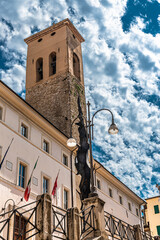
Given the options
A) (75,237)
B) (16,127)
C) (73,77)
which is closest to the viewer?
(75,237)

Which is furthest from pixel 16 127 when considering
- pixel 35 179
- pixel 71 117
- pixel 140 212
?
pixel 140 212

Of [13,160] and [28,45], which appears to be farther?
[28,45]

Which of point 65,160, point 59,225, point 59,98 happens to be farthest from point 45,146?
point 59,98

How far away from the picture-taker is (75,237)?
971cm

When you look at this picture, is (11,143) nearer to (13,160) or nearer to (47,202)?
(13,160)

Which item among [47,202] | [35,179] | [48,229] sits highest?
[35,179]

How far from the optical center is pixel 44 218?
8.79 metres

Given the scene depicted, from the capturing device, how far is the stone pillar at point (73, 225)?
973 cm

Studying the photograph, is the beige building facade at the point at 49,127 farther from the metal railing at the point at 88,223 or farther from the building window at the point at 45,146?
the metal railing at the point at 88,223

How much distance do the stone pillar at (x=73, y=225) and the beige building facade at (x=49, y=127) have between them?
6.20 meters

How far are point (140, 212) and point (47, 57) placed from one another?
62.0ft

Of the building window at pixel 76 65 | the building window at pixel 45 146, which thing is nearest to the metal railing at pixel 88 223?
the building window at pixel 45 146

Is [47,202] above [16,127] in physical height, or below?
below

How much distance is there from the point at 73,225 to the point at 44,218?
1.40 metres
